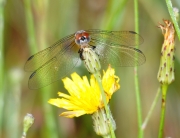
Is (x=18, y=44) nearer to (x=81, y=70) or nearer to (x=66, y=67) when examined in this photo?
(x=81, y=70)

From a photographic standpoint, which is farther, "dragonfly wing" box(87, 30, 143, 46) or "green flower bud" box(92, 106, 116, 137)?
"dragonfly wing" box(87, 30, 143, 46)

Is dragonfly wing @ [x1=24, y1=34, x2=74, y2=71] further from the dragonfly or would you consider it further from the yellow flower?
the yellow flower

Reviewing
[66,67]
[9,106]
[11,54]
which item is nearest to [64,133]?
[9,106]

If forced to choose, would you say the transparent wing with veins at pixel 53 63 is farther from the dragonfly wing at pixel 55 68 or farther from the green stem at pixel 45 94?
the green stem at pixel 45 94

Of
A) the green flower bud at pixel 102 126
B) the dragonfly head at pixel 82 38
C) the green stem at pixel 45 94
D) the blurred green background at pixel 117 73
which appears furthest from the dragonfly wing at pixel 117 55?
the blurred green background at pixel 117 73

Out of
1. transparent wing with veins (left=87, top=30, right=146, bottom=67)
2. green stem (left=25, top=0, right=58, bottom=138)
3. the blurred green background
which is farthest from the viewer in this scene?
the blurred green background

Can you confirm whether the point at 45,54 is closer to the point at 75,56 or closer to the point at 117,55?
the point at 75,56

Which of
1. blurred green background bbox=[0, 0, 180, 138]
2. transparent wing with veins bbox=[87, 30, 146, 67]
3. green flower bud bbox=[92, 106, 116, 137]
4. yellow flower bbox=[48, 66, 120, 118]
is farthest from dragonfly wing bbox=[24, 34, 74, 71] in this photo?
blurred green background bbox=[0, 0, 180, 138]

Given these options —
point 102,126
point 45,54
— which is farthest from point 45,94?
point 102,126
